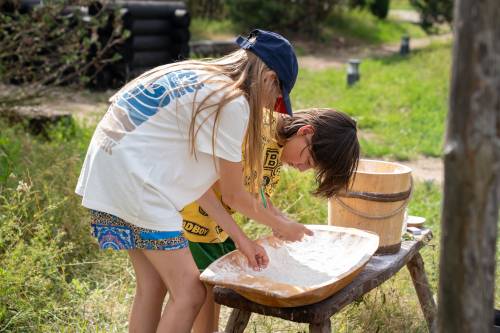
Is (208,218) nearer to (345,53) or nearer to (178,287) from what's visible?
(178,287)

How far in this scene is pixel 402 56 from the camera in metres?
14.2

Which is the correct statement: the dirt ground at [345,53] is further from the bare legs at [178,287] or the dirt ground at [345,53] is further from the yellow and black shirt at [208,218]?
the bare legs at [178,287]

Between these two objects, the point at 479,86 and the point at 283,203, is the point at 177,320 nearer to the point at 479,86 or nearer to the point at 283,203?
the point at 479,86

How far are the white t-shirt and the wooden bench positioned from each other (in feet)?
1.10

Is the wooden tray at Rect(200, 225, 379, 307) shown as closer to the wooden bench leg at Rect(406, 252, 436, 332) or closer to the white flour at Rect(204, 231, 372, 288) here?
the white flour at Rect(204, 231, 372, 288)

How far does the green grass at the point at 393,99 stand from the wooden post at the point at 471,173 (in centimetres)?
541

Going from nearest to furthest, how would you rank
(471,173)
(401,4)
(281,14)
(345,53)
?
(471,173) → (345,53) → (281,14) → (401,4)

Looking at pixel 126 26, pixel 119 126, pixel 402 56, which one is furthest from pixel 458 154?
pixel 402 56

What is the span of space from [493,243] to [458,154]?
0.22 meters

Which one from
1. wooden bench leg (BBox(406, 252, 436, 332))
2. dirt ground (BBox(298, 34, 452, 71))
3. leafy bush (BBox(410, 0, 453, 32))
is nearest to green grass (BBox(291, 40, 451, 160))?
dirt ground (BBox(298, 34, 452, 71))

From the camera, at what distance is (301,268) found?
8.93ft

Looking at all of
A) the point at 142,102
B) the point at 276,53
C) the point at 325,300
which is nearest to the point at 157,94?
the point at 142,102

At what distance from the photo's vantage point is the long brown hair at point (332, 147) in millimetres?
2762

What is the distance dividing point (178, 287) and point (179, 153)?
44cm
